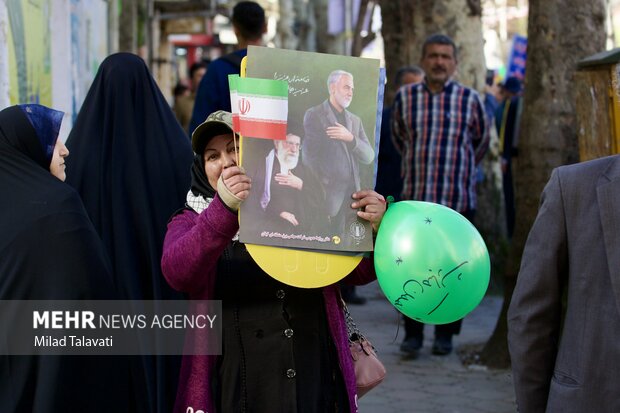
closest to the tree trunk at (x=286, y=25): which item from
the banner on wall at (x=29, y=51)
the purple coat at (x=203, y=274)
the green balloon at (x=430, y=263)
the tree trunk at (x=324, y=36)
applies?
the tree trunk at (x=324, y=36)

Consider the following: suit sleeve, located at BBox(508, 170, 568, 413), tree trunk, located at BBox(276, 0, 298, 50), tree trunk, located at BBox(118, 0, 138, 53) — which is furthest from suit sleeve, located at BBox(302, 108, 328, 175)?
tree trunk, located at BBox(276, 0, 298, 50)

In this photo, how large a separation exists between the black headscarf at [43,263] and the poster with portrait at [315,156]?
751 millimetres

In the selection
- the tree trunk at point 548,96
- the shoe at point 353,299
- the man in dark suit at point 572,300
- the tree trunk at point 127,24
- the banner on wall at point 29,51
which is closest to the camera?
the man in dark suit at point 572,300

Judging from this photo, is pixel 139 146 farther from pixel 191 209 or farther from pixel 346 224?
pixel 346 224

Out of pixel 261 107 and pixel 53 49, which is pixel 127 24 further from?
pixel 261 107

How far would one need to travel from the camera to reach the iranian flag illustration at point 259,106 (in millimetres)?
3213

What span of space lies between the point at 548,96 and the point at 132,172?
12.1ft

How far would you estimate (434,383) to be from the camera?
751 cm

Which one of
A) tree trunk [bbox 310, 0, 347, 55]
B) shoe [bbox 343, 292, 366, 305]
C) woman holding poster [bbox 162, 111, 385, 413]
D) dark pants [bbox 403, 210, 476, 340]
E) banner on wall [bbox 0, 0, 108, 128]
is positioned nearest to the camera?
woman holding poster [bbox 162, 111, 385, 413]

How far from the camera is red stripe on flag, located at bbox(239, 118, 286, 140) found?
322cm

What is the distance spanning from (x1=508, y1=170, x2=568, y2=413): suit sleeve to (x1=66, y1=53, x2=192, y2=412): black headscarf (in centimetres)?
185

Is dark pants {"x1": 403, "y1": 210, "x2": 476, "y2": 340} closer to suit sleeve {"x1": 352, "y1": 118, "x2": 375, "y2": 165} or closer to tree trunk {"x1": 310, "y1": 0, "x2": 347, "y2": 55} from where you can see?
suit sleeve {"x1": 352, "y1": 118, "x2": 375, "y2": 165}

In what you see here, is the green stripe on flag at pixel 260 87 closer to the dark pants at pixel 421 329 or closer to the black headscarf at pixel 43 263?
the black headscarf at pixel 43 263

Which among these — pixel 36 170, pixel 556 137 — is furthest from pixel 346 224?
pixel 556 137
